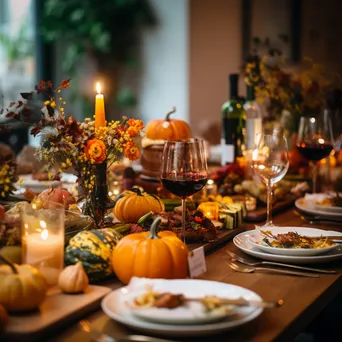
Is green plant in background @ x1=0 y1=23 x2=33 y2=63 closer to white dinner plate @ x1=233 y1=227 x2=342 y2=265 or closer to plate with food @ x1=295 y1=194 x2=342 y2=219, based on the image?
plate with food @ x1=295 y1=194 x2=342 y2=219

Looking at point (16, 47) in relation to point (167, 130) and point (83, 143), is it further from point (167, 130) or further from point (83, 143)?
point (83, 143)

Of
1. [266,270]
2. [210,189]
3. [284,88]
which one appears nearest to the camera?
[266,270]

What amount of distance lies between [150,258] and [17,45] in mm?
4452

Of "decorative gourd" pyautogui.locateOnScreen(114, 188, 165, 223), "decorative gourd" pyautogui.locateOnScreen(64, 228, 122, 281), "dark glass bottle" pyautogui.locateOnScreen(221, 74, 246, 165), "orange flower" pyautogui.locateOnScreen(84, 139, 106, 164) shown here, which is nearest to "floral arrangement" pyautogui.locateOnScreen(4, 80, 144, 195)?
"orange flower" pyautogui.locateOnScreen(84, 139, 106, 164)

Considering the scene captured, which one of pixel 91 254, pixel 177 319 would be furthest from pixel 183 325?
pixel 91 254

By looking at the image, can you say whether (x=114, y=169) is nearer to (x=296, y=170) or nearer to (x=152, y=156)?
(x=152, y=156)

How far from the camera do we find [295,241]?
1.69m

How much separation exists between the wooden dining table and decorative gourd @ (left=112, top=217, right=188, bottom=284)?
0.06 m

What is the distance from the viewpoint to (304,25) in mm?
6262

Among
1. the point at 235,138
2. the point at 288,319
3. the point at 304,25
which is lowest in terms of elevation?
the point at 288,319

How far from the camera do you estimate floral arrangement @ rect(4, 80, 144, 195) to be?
5.41ft

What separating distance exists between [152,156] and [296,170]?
30.5 inches

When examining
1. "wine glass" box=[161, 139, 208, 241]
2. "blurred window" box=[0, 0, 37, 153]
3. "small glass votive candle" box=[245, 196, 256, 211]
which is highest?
"blurred window" box=[0, 0, 37, 153]

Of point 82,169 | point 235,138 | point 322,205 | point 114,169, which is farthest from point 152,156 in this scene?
point 82,169
